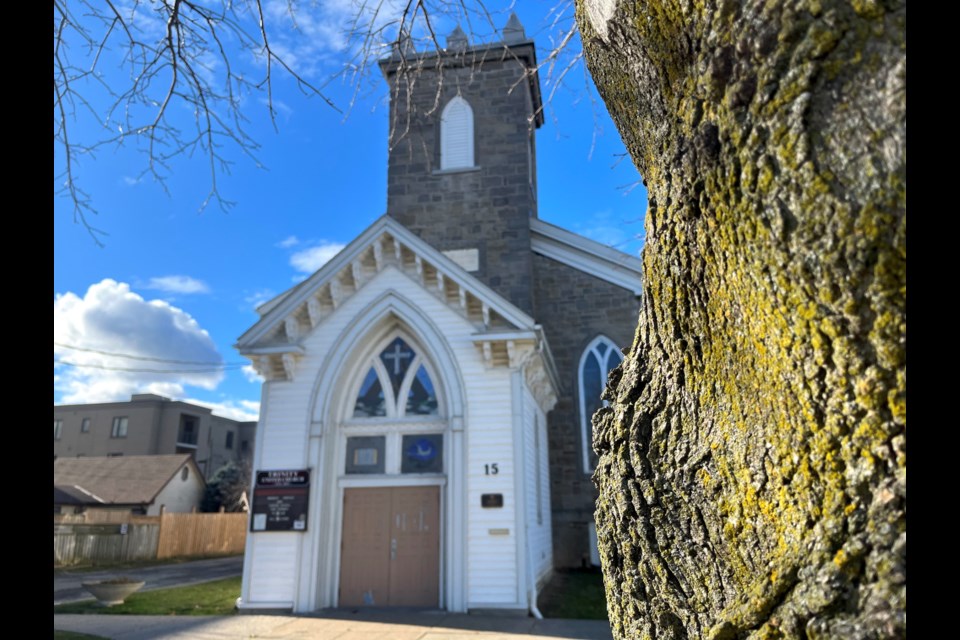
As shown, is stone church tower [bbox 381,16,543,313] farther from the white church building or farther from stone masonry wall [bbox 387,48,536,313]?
the white church building

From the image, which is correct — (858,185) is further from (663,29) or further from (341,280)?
(341,280)

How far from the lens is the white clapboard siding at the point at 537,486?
12470mm

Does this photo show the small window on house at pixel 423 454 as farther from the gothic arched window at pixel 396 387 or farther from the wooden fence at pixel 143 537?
the wooden fence at pixel 143 537

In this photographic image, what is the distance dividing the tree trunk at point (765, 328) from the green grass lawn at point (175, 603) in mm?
11974

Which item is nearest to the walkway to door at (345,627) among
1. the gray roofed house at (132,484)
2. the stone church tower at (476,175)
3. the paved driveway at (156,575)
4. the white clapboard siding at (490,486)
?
the white clapboard siding at (490,486)

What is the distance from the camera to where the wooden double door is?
1182cm

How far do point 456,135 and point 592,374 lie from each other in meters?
8.39

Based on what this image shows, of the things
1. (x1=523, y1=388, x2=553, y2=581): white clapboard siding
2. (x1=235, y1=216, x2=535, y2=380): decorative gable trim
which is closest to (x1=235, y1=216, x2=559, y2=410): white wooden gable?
(x1=235, y1=216, x2=535, y2=380): decorative gable trim

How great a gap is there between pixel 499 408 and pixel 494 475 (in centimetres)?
121

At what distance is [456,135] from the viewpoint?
19.9 meters

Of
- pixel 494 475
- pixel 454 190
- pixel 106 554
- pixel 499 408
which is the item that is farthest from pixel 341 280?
pixel 106 554

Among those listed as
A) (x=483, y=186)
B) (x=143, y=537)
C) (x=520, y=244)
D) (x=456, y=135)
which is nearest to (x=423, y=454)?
(x=520, y=244)

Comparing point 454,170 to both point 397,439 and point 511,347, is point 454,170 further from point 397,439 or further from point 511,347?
point 397,439

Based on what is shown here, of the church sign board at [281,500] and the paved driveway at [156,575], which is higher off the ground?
the church sign board at [281,500]
